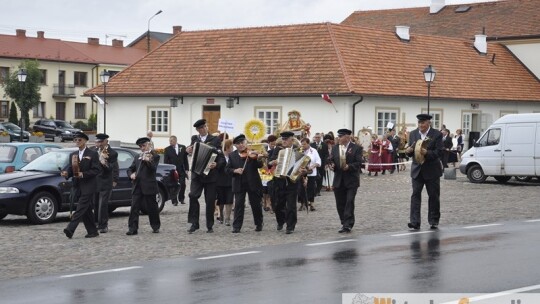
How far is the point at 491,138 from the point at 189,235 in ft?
55.7

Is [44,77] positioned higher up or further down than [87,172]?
higher up

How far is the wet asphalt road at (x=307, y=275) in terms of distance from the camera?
427 inches

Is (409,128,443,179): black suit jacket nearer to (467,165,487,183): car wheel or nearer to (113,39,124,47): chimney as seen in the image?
(467,165,487,183): car wheel

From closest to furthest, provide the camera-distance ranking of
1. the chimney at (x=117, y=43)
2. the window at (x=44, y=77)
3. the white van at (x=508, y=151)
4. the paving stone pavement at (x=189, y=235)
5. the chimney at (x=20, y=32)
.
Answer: the paving stone pavement at (x=189, y=235), the white van at (x=508, y=151), the window at (x=44, y=77), the chimney at (x=20, y=32), the chimney at (x=117, y=43)

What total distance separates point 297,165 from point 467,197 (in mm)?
10248

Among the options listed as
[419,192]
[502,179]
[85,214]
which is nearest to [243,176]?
[85,214]

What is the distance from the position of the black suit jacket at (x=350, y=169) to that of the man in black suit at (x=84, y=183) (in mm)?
3899

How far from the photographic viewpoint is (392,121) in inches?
1741

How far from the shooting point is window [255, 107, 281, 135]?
144 feet

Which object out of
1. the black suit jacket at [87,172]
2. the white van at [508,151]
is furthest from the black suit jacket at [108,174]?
the white van at [508,151]

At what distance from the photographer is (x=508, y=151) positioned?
32.1 metres

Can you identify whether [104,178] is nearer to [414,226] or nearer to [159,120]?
[414,226]

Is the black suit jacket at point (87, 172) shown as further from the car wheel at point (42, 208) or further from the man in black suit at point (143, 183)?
the car wheel at point (42, 208)

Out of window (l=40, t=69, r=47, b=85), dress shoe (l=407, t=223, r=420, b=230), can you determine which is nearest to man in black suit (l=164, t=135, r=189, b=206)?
dress shoe (l=407, t=223, r=420, b=230)
